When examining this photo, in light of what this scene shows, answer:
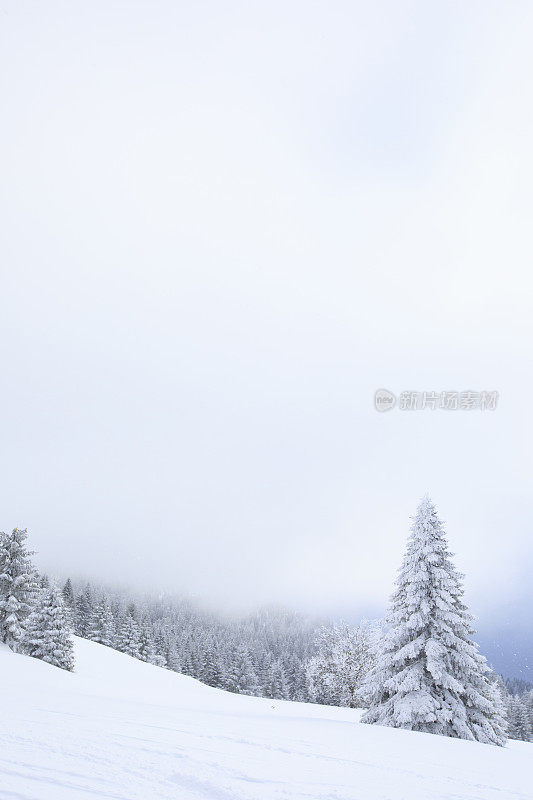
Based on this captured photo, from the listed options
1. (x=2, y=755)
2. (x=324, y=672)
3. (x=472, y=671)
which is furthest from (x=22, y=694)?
(x=324, y=672)

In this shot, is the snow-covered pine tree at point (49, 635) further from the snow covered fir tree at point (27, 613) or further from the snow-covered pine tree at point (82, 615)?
the snow-covered pine tree at point (82, 615)

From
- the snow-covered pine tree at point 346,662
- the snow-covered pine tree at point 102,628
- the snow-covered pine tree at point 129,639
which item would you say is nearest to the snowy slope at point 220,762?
the snow-covered pine tree at point 346,662

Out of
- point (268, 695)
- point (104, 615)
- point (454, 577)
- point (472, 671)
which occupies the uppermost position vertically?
point (454, 577)

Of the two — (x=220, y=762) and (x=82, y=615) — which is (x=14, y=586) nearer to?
(x=220, y=762)

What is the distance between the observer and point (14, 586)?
119ft

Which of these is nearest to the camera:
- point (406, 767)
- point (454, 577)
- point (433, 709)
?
point (406, 767)

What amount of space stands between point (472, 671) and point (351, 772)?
11509mm

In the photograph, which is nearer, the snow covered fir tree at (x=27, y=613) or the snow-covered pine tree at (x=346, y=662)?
the snow covered fir tree at (x=27, y=613)

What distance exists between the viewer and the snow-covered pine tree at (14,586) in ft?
116

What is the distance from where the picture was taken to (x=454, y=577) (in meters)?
16.8

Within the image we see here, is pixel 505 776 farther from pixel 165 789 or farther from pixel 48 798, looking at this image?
pixel 48 798

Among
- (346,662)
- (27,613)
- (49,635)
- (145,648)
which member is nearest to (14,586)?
(27,613)

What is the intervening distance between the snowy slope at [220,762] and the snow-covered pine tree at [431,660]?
495cm

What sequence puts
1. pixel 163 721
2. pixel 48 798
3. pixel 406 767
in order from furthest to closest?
pixel 163 721
pixel 406 767
pixel 48 798
